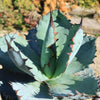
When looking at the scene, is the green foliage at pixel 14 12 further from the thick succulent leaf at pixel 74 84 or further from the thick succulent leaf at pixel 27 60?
the thick succulent leaf at pixel 74 84

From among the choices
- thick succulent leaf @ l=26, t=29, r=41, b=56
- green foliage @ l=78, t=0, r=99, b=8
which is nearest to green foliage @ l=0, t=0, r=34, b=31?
green foliage @ l=78, t=0, r=99, b=8

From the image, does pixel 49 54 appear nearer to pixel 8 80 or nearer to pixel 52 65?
pixel 52 65

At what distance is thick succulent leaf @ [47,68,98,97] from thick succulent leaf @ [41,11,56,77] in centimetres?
7

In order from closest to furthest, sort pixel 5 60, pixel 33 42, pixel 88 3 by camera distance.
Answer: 1. pixel 5 60
2. pixel 33 42
3. pixel 88 3

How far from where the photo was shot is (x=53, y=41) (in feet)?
3.72

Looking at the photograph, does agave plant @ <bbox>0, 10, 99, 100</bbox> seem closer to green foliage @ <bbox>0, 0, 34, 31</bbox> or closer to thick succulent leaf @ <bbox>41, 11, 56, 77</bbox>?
thick succulent leaf @ <bbox>41, 11, 56, 77</bbox>

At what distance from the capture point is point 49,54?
3.91 feet

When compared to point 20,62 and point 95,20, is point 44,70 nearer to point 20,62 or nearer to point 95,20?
point 20,62

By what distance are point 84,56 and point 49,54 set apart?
213 millimetres

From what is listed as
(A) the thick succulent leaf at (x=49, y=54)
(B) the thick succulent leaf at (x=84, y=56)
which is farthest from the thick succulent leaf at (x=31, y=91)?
(B) the thick succulent leaf at (x=84, y=56)

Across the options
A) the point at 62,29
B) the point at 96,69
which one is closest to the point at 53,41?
the point at 62,29

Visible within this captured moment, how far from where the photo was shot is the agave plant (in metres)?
1.04

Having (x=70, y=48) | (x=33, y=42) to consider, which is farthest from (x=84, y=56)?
(x=33, y=42)

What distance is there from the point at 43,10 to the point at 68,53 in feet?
13.5
